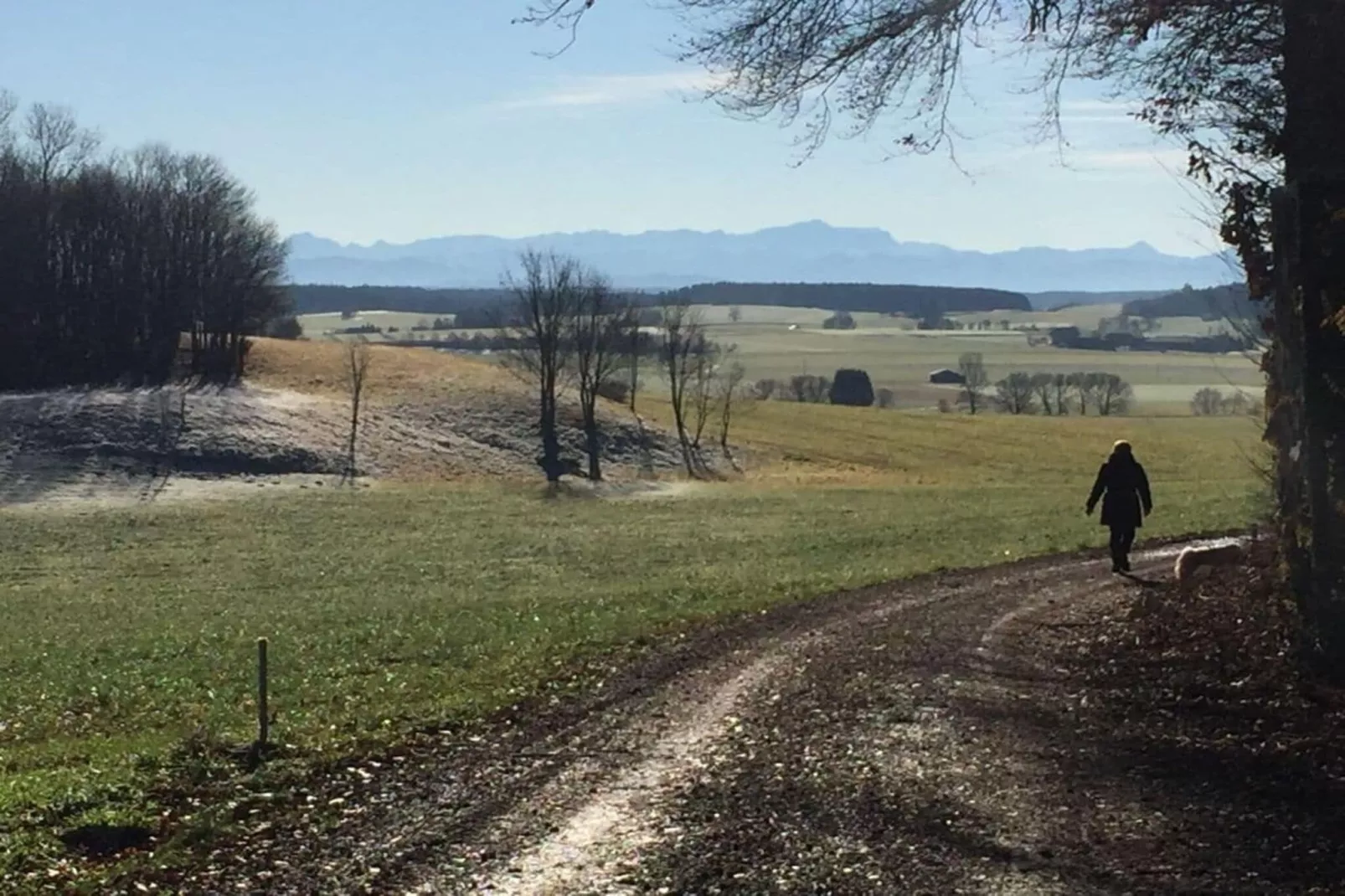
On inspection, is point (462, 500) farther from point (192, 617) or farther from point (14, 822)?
point (14, 822)

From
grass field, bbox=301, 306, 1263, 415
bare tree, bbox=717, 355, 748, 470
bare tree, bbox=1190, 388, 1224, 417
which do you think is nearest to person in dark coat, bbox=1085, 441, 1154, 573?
bare tree, bbox=717, 355, 748, 470

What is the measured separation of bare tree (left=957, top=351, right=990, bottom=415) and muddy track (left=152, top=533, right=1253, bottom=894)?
107 meters

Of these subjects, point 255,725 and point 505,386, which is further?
point 505,386

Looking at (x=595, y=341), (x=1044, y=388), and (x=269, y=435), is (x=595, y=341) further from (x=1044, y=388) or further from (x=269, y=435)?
(x=1044, y=388)

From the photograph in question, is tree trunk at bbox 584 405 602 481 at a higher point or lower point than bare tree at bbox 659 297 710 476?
lower

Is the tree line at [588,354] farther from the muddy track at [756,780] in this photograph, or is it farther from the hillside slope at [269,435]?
the muddy track at [756,780]

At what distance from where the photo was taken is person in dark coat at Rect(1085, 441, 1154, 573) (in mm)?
19938

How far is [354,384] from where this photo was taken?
81375 mm

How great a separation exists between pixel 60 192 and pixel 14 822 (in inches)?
3348

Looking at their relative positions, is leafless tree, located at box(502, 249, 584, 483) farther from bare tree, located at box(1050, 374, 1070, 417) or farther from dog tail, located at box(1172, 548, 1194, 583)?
dog tail, located at box(1172, 548, 1194, 583)

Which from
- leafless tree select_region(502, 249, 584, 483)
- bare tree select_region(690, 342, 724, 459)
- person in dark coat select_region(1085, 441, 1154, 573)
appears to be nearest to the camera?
person in dark coat select_region(1085, 441, 1154, 573)

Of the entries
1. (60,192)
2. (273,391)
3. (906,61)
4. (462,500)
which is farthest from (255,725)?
(60,192)

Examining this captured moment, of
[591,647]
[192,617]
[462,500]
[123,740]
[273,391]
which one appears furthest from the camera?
[273,391]

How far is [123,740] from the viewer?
12383 mm
